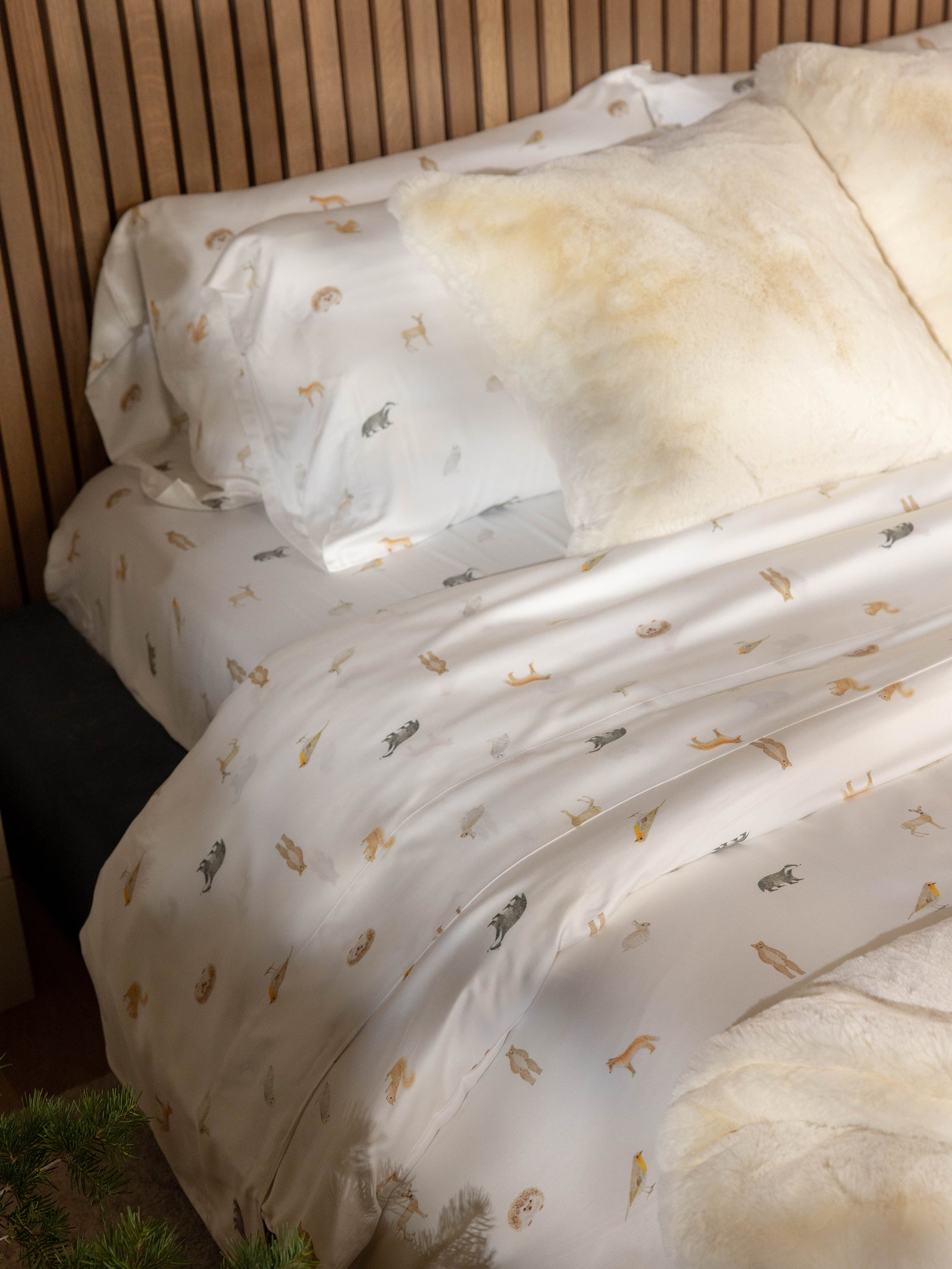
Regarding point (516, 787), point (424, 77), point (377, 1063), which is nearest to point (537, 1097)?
point (377, 1063)

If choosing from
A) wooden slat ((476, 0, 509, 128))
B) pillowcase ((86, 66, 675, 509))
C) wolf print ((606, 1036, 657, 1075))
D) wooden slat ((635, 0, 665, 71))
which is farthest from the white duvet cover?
wooden slat ((635, 0, 665, 71))

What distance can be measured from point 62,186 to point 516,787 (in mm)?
1147

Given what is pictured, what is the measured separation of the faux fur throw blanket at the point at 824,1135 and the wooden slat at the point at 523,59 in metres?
1.57

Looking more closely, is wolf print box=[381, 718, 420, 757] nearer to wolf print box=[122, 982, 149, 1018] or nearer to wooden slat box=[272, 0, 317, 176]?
wolf print box=[122, 982, 149, 1018]

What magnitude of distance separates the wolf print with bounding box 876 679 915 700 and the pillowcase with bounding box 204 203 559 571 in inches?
24.2

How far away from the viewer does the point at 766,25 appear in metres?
2.05

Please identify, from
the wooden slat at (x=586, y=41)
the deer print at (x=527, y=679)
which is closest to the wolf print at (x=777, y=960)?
the deer print at (x=527, y=679)

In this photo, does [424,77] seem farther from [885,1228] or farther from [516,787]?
[885,1228]

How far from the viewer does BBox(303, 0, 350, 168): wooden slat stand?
1.69 metres

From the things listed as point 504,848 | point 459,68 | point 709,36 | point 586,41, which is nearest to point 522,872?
point 504,848

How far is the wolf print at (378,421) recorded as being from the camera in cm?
145

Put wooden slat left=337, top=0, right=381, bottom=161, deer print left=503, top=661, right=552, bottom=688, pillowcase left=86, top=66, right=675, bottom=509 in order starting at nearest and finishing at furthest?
deer print left=503, top=661, right=552, bottom=688 → pillowcase left=86, top=66, right=675, bottom=509 → wooden slat left=337, top=0, right=381, bottom=161

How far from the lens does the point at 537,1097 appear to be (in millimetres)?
814

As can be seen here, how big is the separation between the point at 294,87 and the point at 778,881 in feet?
4.50
